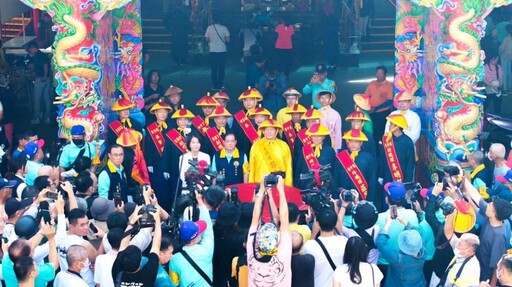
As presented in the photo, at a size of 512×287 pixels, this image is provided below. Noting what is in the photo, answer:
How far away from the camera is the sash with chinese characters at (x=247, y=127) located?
1438 cm

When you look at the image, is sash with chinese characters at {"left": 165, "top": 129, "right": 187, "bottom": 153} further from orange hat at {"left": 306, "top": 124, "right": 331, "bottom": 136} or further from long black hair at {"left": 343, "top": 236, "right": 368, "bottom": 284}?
long black hair at {"left": 343, "top": 236, "right": 368, "bottom": 284}

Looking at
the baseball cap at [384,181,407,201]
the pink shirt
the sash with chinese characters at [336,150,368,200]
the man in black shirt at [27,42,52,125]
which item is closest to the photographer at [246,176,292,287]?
the baseball cap at [384,181,407,201]

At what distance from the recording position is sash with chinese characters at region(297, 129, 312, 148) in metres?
13.6

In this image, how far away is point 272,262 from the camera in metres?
9.33

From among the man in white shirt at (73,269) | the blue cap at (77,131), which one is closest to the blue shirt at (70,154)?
the blue cap at (77,131)

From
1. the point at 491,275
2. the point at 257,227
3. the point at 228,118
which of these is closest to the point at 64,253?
the point at 257,227

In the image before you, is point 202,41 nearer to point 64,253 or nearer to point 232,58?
point 232,58

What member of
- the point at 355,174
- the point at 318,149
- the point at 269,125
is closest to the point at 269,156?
the point at 269,125

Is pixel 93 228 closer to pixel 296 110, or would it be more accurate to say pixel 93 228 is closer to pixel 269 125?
pixel 269 125

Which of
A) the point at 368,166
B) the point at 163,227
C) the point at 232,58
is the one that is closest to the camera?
the point at 163,227

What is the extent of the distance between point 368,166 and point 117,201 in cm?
332

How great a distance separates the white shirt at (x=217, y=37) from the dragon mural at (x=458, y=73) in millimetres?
6045

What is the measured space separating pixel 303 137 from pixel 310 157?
1.73ft

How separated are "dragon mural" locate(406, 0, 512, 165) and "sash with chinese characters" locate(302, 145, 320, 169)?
1842 millimetres
